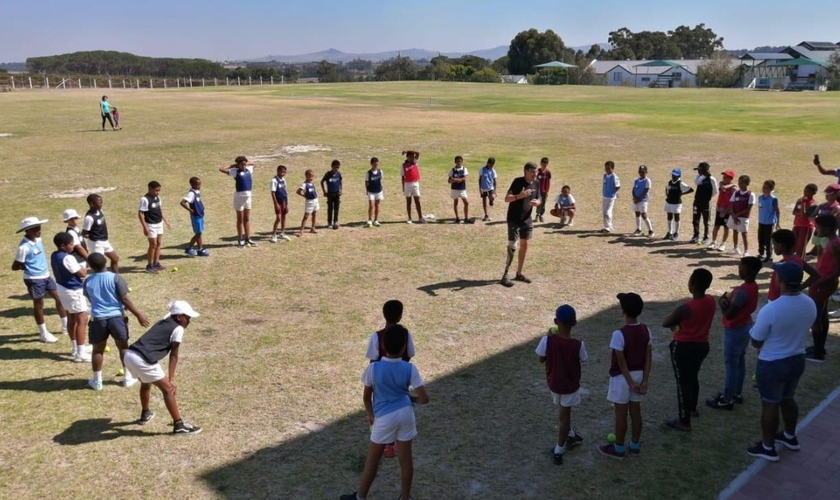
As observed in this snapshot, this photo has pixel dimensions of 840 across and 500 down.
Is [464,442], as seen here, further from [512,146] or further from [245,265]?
[512,146]

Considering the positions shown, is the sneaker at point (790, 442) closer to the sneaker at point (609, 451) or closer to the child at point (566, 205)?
the sneaker at point (609, 451)

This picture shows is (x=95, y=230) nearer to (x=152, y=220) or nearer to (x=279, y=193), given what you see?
(x=152, y=220)

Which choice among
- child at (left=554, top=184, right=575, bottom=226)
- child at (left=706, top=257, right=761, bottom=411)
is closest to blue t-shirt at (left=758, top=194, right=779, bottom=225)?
child at (left=554, top=184, right=575, bottom=226)

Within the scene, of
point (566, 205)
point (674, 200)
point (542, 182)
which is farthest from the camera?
point (542, 182)

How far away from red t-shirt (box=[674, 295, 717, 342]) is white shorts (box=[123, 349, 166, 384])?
5.23 meters

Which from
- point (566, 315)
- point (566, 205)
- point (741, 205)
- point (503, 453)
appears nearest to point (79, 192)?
point (566, 205)

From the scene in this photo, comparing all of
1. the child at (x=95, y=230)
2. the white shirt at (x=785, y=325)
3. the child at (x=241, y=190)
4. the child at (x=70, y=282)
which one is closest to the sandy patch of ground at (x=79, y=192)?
the child at (x=241, y=190)

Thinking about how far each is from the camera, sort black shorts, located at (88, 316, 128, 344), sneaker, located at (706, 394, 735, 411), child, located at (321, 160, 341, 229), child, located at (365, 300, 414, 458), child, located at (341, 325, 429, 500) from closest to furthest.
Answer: child, located at (341, 325, 429, 500) < child, located at (365, 300, 414, 458) < sneaker, located at (706, 394, 735, 411) < black shorts, located at (88, 316, 128, 344) < child, located at (321, 160, 341, 229)

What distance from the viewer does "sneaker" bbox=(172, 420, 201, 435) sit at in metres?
6.55

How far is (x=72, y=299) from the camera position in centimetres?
806

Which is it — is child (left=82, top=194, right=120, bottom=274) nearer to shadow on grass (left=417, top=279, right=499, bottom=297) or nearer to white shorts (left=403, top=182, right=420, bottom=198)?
shadow on grass (left=417, top=279, right=499, bottom=297)

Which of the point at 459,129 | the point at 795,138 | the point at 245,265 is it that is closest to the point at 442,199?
the point at 245,265

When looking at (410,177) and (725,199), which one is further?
(410,177)

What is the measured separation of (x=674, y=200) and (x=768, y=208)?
6.83 ft
